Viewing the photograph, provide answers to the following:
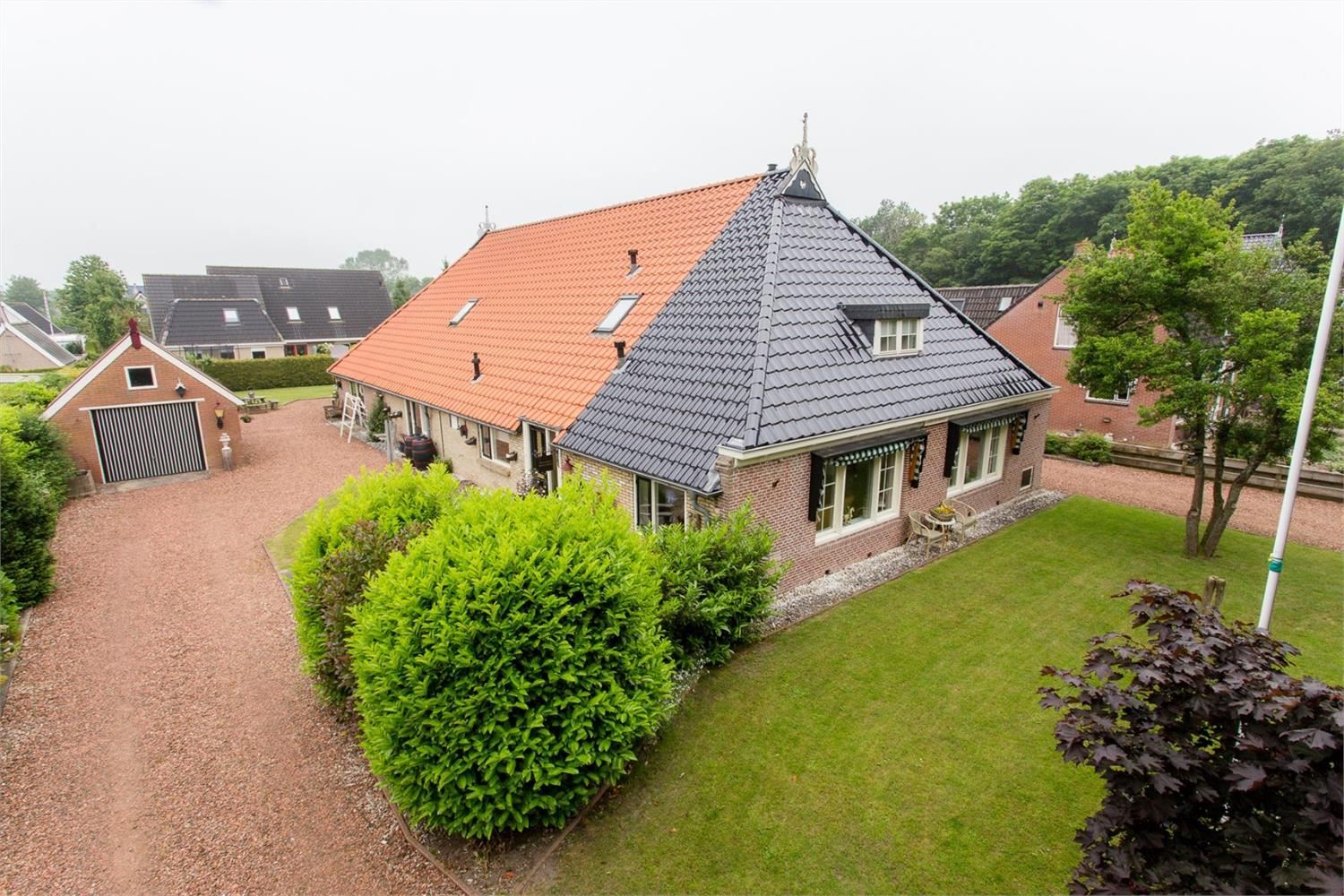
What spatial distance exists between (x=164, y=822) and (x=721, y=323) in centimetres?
1115

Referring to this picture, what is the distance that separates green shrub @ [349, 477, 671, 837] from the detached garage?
63.4ft

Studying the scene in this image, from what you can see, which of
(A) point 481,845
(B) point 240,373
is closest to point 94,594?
(A) point 481,845

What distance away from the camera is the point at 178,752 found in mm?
8406

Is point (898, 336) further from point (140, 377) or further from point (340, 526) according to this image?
point (140, 377)

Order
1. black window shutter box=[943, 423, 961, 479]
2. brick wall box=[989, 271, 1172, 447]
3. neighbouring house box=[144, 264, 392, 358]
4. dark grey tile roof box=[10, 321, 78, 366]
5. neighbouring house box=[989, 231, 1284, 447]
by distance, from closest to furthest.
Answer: black window shutter box=[943, 423, 961, 479], neighbouring house box=[989, 231, 1284, 447], brick wall box=[989, 271, 1172, 447], neighbouring house box=[144, 264, 392, 358], dark grey tile roof box=[10, 321, 78, 366]

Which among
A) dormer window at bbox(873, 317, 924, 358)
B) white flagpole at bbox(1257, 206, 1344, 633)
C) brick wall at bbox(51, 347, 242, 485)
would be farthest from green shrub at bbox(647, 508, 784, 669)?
brick wall at bbox(51, 347, 242, 485)

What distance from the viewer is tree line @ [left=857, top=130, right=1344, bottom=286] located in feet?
151

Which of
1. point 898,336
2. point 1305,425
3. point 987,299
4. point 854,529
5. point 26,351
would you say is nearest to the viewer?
point 1305,425

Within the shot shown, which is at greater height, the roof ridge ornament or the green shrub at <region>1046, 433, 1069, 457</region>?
the roof ridge ornament

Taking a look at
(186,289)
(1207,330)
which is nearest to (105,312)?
(186,289)

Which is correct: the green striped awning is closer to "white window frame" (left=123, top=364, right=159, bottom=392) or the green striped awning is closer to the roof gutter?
the roof gutter

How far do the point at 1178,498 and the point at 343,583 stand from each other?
2095 centimetres

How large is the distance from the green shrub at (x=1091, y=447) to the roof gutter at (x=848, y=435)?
805 centimetres

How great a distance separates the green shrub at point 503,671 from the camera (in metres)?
6.12
